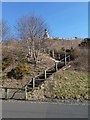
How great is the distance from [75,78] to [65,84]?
1.85 m

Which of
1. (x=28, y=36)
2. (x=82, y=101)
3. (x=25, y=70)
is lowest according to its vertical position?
(x=82, y=101)

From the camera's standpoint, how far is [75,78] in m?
25.5

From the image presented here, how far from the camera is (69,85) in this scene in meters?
23.7

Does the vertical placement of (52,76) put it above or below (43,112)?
above

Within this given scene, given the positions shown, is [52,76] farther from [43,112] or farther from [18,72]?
[43,112]

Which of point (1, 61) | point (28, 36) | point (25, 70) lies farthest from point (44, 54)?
point (25, 70)

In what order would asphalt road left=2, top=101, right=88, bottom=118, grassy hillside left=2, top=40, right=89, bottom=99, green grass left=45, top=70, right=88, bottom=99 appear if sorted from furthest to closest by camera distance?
grassy hillside left=2, top=40, right=89, bottom=99 < green grass left=45, top=70, right=88, bottom=99 < asphalt road left=2, top=101, right=88, bottom=118

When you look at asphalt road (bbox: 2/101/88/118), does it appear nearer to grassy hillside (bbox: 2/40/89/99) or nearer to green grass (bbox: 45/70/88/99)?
green grass (bbox: 45/70/88/99)

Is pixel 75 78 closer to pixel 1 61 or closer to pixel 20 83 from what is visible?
pixel 20 83

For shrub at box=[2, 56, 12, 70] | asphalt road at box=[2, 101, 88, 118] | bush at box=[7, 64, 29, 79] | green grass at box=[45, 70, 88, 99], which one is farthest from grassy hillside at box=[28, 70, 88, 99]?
shrub at box=[2, 56, 12, 70]

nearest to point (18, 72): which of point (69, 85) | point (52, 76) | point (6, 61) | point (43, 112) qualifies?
point (52, 76)

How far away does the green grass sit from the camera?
21156 millimetres

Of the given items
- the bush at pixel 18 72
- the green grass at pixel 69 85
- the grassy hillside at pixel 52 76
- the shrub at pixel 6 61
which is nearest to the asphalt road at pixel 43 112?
the green grass at pixel 69 85

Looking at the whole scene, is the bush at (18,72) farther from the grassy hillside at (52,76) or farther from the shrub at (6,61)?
the shrub at (6,61)
